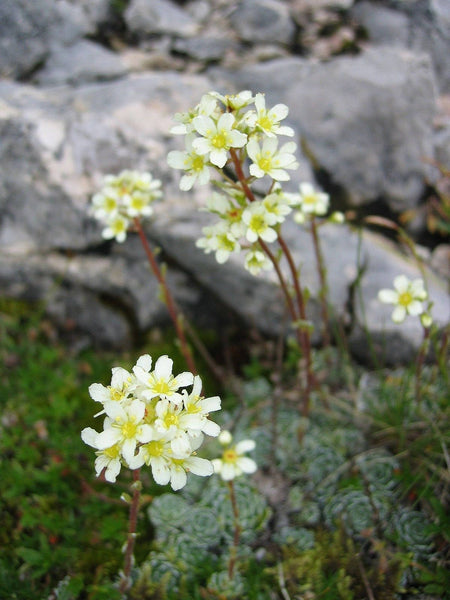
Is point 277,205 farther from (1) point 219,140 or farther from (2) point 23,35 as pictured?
(2) point 23,35

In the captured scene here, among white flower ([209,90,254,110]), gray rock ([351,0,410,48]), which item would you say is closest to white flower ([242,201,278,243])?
white flower ([209,90,254,110])

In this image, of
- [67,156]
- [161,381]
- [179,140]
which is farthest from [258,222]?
[67,156]

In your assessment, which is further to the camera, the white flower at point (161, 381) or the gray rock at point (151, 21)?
the gray rock at point (151, 21)

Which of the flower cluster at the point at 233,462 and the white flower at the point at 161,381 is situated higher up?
the white flower at the point at 161,381

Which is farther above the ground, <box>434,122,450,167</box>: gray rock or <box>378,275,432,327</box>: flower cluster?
<box>434,122,450,167</box>: gray rock

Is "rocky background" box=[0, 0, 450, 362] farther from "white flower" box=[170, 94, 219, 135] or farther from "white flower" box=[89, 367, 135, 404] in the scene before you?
"white flower" box=[89, 367, 135, 404]

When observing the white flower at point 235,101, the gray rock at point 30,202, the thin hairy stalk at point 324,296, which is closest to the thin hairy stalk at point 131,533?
the white flower at point 235,101

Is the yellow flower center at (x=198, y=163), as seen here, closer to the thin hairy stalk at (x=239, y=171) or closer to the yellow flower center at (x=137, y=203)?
the thin hairy stalk at (x=239, y=171)
